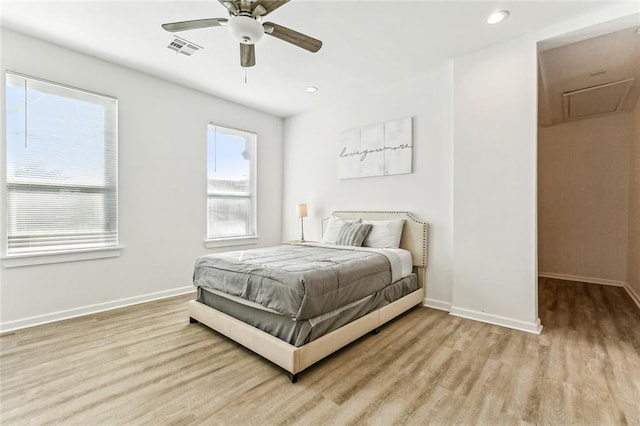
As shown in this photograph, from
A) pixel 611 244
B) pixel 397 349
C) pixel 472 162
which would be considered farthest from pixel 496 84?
pixel 611 244

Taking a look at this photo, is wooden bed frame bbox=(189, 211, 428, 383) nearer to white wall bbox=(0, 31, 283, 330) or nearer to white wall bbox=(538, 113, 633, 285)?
white wall bbox=(0, 31, 283, 330)

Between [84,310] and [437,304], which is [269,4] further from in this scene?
[84,310]

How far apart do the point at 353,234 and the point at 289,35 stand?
7.57ft

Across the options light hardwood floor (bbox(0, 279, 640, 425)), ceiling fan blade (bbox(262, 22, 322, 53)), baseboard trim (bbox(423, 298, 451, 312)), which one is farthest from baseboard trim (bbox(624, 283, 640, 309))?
ceiling fan blade (bbox(262, 22, 322, 53))

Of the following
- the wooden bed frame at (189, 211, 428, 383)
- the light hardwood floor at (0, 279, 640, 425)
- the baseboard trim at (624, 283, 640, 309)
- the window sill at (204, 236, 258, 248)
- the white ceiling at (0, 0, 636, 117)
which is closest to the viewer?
the light hardwood floor at (0, 279, 640, 425)

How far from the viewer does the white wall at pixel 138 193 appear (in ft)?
9.40

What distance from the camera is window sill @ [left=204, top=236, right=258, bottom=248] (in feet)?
14.2

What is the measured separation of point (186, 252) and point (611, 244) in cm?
646

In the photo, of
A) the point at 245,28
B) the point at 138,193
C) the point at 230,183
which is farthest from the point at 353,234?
the point at 138,193

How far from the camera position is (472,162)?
10.2ft

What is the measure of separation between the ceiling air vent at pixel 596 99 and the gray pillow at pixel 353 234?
3212 millimetres

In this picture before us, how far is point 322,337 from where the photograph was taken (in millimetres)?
2121

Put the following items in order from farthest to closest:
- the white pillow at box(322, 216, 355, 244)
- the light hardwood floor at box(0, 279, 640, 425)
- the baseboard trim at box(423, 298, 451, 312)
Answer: the white pillow at box(322, 216, 355, 244), the baseboard trim at box(423, 298, 451, 312), the light hardwood floor at box(0, 279, 640, 425)

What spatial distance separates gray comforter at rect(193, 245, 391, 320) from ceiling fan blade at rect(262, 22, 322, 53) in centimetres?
173
